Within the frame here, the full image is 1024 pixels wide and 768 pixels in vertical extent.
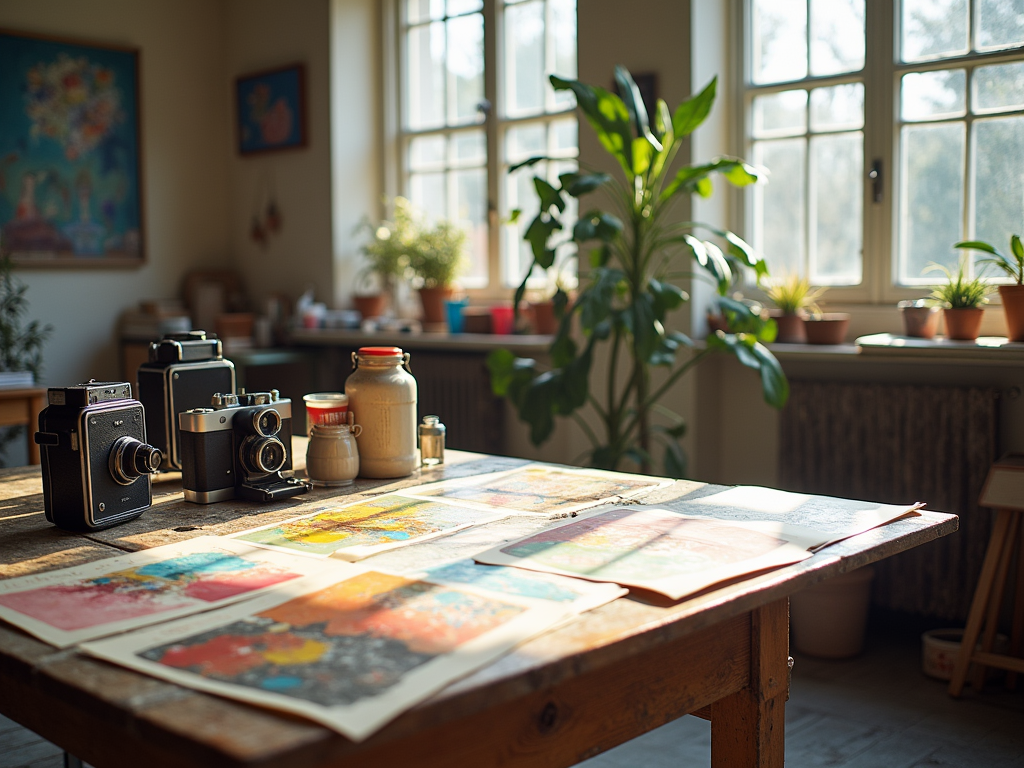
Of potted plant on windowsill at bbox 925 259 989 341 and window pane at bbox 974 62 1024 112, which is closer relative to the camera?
potted plant on windowsill at bbox 925 259 989 341

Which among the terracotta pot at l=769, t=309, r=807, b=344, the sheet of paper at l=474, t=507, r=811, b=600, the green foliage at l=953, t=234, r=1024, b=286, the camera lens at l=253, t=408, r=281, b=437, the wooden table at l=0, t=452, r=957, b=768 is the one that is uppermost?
the green foliage at l=953, t=234, r=1024, b=286

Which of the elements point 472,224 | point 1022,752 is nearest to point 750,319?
point 1022,752

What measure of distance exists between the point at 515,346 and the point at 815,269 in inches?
48.9

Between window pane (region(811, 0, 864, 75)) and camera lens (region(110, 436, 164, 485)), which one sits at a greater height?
window pane (region(811, 0, 864, 75))

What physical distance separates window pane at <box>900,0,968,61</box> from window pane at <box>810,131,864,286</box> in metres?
0.34

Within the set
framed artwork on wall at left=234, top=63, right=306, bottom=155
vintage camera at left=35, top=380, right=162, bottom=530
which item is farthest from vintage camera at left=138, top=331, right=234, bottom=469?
framed artwork on wall at left=234, top=63, right=306, bottom=155

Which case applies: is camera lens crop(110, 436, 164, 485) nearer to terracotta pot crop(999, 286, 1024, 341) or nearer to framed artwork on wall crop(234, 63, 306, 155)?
terracotta pot crop(999, 286, 1024, 341)

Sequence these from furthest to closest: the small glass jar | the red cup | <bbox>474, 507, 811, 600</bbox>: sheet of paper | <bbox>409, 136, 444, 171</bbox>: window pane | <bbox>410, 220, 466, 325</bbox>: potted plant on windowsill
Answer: <bbox>409, 136, 444, 171</bbox>: window pane, <bbox>410, 220, 466, 325</bbox>: potted plant on windowsill, the red cup, the small glass jar, <bbox>474, 507, 811, 600</bbox>: sheet of paper

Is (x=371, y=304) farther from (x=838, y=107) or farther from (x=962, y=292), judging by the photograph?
(x=962, y=292)

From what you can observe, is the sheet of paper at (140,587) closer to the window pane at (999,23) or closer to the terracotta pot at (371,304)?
the window pane at (999,23)

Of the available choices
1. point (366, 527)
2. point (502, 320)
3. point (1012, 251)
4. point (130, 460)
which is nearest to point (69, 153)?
point (502, 320)

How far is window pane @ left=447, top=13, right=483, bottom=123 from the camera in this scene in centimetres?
477

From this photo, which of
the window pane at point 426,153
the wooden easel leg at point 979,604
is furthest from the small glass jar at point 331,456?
the window pane at point 426,153

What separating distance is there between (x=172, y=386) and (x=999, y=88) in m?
2.84
